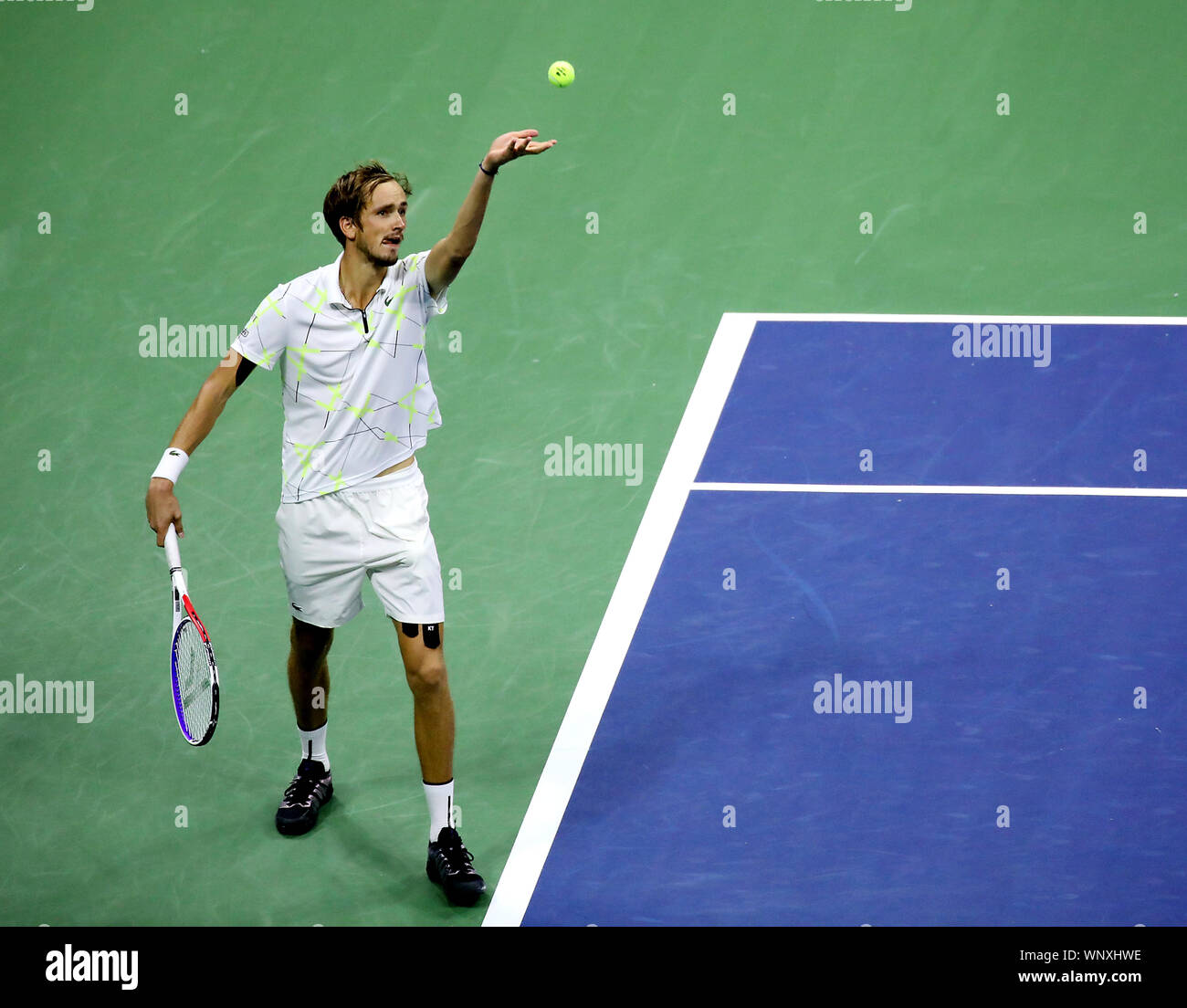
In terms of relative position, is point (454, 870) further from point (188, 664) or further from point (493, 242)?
point (493, 242)

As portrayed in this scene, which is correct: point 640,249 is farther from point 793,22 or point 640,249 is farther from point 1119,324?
point 1119,324

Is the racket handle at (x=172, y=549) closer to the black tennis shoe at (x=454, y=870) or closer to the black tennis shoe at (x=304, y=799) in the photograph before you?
the black tennis shoe at (x=304, y=799)

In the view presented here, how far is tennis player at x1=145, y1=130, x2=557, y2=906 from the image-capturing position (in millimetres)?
5055

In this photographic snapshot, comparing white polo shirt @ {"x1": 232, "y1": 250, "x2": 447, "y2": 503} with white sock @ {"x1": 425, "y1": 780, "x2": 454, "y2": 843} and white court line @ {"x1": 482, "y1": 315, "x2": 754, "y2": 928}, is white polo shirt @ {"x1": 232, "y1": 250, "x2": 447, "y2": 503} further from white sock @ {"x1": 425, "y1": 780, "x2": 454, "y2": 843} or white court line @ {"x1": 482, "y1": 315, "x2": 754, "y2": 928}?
white court line @ {"x1": 482, "y1": 315, "x2": 754, "y2": 928}

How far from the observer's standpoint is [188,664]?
195 inches

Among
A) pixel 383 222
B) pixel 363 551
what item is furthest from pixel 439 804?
pixel 383 222

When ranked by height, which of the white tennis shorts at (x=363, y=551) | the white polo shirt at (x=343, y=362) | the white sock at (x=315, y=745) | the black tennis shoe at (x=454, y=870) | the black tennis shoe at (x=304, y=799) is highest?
the white polo shirt at (x=343, y=362)

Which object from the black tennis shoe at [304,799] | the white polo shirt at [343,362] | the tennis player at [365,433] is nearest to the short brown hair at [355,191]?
the tennis player at [365,433]

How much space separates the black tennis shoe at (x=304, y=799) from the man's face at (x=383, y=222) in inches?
81.7

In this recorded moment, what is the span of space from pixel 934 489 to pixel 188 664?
3.87m

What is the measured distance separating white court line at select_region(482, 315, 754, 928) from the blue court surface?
1 centimetres

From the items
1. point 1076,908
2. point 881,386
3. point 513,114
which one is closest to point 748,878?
point 1076,908

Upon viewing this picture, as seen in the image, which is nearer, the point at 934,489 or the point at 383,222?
the point at 383,222

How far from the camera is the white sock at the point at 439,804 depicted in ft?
17.0
